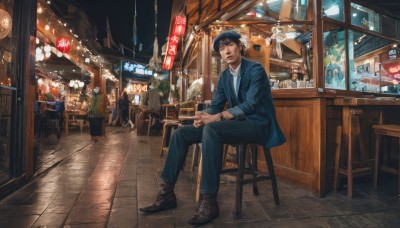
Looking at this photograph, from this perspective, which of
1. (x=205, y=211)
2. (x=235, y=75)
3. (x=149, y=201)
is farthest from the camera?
(x=149, y=201)

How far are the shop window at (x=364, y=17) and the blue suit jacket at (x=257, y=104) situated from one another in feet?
8.24

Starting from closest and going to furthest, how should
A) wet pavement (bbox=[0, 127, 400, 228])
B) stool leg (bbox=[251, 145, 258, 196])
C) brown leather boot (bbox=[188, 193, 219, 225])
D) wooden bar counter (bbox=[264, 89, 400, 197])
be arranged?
brown leather boot (bbox=[188, 193, 219, 225]) → wet pavement (bbox=[0, 127, 400, 228]) → stool leg (bbox=[251, 145, 258, 196]) → wooden bar counter (bbox=[264, 89, 400, 197])

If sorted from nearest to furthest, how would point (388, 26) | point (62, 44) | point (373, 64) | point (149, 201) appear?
1. point (149, 201)
2. point (388, 26)
3. point (373, 64)
4. point (62, 44)

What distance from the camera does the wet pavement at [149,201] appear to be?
2.39 metres

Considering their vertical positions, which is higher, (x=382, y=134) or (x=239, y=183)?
(x=382, y=134)

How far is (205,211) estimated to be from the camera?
2.30 metres

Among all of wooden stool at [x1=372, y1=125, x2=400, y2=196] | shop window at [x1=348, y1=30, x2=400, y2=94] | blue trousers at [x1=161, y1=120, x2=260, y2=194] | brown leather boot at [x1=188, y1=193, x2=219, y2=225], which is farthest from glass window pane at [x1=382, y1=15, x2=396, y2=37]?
brown leather boot at [x1=188, y1=193, x2=219, y2=225]

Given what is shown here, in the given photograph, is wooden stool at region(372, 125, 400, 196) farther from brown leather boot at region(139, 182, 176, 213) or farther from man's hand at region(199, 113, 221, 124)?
brown leather boot at region(139, 182, 176, 213)

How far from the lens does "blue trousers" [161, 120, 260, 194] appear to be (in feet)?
7.73

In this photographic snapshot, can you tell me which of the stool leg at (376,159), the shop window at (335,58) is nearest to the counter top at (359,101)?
the stool leg at (376,159)

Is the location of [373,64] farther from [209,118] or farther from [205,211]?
[205,211]

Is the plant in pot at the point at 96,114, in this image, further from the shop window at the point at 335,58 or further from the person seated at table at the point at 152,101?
the shop window at the point at 335,58

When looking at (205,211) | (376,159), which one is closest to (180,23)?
(376,159)

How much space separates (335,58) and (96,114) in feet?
24.8
